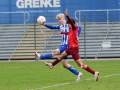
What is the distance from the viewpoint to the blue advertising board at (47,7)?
31.6 m

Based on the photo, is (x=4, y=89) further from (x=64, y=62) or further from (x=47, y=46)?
(x=47, y=46)

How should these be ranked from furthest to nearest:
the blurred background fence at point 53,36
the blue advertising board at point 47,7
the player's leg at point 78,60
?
the blue advertising board at point 47,7 < the blurred background fence at point 53,36 < the player's leg at point 78,60

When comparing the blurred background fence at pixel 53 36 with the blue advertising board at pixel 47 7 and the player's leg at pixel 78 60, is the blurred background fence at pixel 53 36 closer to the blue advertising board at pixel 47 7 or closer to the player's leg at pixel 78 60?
the blue advertising board at pixel 47 7

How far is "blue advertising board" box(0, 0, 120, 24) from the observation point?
31.6 meters

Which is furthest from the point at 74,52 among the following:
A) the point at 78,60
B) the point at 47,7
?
the point at 47,7

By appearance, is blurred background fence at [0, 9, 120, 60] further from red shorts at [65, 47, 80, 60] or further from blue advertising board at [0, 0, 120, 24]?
red shorts at [65, 47, 80, 60]

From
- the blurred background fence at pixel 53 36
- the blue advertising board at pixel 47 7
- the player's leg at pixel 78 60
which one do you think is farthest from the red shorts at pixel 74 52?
the blue advertising board at pixel 47 7

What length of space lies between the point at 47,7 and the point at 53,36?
1.78m

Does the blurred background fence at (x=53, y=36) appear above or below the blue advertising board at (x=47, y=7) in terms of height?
below

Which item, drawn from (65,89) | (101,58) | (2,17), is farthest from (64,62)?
(2,17)

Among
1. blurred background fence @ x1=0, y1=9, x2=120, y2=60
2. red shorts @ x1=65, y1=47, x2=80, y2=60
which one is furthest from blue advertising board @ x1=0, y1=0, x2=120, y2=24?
red shorts @ x1=65, y1=47, x2=80, y2=60

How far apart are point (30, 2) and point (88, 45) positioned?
4417mm

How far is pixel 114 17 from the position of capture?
104 ft

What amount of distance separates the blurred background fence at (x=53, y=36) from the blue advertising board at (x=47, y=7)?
0.08 metres
